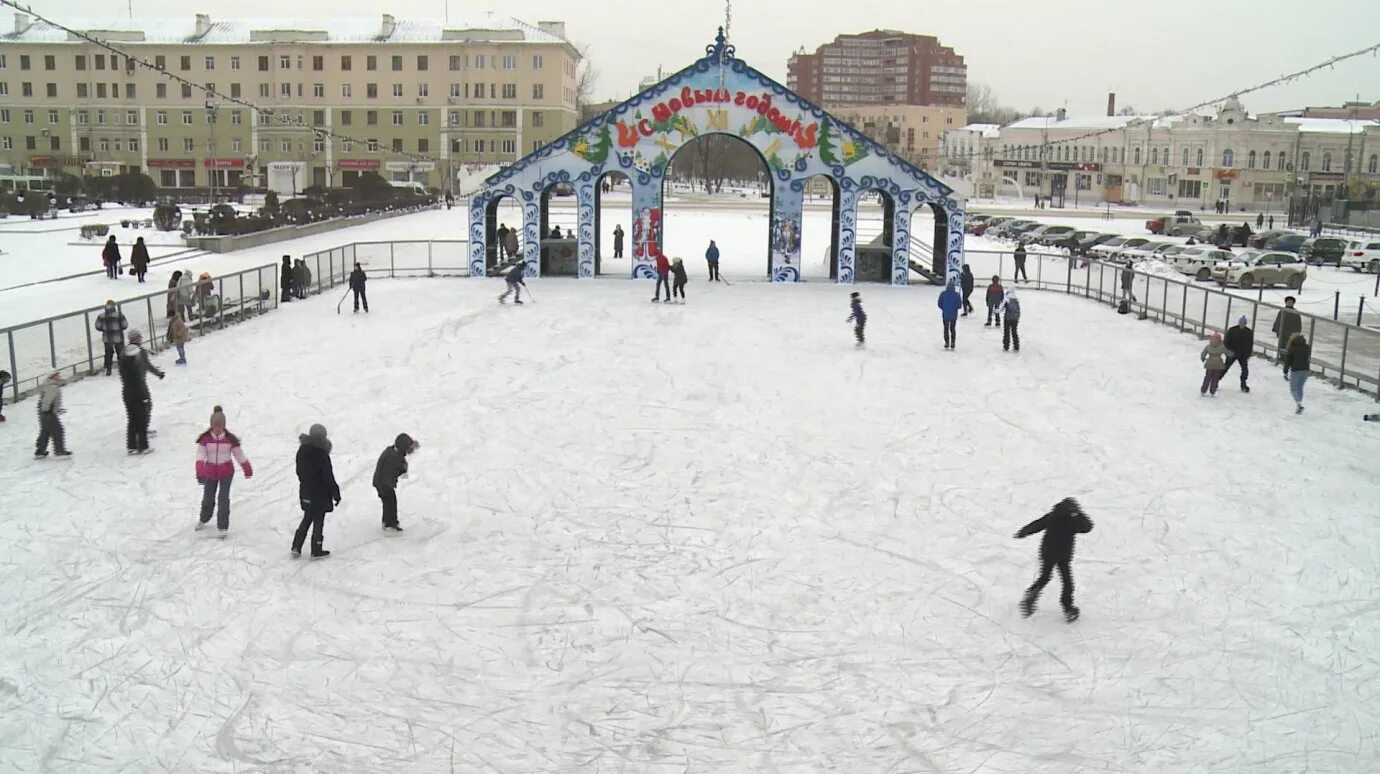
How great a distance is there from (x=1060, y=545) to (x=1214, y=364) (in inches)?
414

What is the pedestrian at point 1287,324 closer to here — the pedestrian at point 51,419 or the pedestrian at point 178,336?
the pedestrian at point 178,336

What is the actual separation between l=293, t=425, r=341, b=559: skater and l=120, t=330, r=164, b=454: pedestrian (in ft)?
15.5

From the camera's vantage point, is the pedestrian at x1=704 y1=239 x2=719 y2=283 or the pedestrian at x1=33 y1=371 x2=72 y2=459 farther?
the pedestrian at x1=704 y1=239 x2=719 y2=283

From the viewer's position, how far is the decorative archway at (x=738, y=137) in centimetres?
3328

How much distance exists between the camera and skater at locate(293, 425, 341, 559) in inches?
458

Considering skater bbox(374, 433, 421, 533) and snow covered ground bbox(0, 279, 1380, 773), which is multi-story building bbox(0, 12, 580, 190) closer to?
snow covered ground bbox(0, 279, 1380, 773)

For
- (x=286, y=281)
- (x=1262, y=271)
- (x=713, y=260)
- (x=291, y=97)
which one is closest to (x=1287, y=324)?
(x=713, y=260)

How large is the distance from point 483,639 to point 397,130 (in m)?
87.2

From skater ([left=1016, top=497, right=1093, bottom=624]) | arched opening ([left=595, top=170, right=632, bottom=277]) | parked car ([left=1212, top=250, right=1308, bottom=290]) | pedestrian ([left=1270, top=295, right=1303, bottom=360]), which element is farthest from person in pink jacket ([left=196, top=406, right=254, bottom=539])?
parked car ([left=1212, top=250, right=1308, bottom=290])

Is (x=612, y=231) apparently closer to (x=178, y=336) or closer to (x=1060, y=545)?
(x=178, y=336)

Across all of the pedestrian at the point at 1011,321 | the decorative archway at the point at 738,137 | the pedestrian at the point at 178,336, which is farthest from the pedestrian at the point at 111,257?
the pedestrian at the point at 1011,321

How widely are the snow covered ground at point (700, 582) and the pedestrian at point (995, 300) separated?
17.9ft

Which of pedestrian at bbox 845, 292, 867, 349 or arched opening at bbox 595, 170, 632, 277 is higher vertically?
arched opening at bbox 595, 170, 632, 277

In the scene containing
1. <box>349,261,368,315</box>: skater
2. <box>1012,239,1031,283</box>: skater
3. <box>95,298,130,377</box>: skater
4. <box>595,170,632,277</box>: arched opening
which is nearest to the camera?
<box>95,298,130,377</box>: skater
